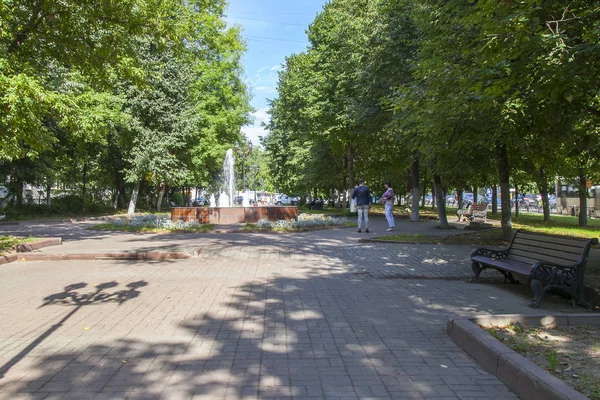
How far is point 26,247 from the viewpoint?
1085 cm

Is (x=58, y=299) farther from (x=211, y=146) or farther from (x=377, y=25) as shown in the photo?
(x=211, y=146)

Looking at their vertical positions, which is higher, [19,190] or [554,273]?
[19,190]

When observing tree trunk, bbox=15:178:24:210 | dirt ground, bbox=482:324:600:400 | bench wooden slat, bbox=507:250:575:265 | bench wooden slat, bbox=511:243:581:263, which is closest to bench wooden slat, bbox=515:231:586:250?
bench wooden slat, bbox=511:243:581:263

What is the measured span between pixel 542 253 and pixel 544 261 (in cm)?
76

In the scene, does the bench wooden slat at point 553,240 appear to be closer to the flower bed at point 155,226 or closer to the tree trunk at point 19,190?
the flower bed at point 155,226

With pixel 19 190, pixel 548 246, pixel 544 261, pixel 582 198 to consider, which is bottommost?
pixel 544 261

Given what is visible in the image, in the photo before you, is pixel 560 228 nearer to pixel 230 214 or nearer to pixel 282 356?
pixel 230 214

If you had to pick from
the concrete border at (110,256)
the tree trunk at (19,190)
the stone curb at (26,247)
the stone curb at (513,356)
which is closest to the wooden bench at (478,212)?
the concrete border at (110,256)

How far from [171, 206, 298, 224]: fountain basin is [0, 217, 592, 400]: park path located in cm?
1007

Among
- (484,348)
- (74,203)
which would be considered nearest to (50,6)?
(484,348)

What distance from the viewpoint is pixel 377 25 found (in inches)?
697

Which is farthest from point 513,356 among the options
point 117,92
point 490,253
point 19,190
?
point 19,190

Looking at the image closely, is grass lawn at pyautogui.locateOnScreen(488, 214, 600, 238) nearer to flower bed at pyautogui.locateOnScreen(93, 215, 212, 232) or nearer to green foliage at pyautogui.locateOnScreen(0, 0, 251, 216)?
flower bed at pyautogui.locateOnScreen(93, 215, 212, 232)

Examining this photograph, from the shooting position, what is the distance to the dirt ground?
10.9 feet
